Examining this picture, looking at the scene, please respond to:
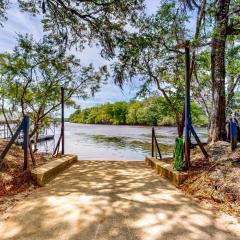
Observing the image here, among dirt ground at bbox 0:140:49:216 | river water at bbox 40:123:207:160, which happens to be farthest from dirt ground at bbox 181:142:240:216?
river water at bbox 40:123:207:160

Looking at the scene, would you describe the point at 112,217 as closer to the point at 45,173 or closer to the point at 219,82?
the point at 45,173

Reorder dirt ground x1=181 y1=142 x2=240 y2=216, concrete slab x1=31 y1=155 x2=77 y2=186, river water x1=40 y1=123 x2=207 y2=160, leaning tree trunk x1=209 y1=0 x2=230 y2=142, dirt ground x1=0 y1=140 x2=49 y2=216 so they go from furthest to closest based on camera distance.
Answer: river water x1=40 y1=123 x2=207 y2=160 < leaning tree trunk x1=209 y1=0 x2=230 y2=142 < concrete slab x1=31 y1=155 x2=77 y2=186 < dirt ground x1=0 y1=140 x2=49 y2=216 < dirt ground x1=181 y1=142 x2=240 y2=216

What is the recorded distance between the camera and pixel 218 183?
14.0 feet

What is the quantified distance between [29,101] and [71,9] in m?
6.06

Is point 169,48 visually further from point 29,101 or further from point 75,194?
point 29,101

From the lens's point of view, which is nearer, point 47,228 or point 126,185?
point 47,228

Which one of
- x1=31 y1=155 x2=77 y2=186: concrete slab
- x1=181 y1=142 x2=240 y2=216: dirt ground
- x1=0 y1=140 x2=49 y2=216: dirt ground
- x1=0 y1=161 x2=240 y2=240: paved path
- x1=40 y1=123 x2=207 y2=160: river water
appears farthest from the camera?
x1=40 y1=123 x2=207 y2=160: river water

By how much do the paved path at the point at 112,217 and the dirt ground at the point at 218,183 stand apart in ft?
0.81

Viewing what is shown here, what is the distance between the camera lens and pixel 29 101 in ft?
43.3

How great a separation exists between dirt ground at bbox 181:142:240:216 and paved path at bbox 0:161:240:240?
25cm

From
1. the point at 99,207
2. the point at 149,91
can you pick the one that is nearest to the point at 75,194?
the point at 99,207

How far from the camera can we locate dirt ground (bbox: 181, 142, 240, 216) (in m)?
3.76

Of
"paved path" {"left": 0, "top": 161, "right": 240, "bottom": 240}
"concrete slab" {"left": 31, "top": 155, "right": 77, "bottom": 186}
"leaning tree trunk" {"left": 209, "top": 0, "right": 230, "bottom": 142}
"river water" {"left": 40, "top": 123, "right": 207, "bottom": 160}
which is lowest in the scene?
"river water" {"left": 40, "top": 123, "right": 207, "bottom": 160}

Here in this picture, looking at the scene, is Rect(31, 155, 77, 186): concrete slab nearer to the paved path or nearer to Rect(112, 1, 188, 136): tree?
the paved path
